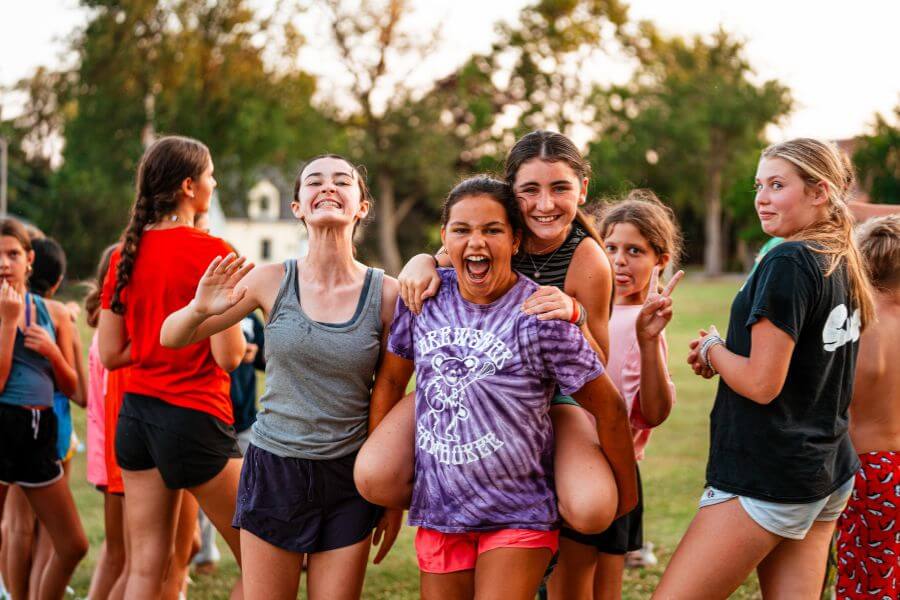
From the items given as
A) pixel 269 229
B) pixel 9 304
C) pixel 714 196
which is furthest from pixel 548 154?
pixel 269 229

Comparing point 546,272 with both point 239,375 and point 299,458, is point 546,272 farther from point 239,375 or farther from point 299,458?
point 239,375

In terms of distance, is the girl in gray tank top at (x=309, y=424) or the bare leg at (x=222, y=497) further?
the bare leg at (x=222, y=497)

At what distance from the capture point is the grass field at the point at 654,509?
555cm

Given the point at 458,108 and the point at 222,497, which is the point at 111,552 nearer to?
the point at 222,497

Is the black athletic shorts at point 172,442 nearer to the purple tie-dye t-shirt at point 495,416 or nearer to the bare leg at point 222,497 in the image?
the bare leg at point 222,497

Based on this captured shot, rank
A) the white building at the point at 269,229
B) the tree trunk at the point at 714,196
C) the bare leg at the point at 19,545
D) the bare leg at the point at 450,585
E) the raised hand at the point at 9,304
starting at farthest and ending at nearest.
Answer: the white building at the point at 269,229
the tree trunk at the point at 714,196
the bare leg at the point at 19,545
the raised hand at the point at 9,304
the bare leg at the point at 450,585

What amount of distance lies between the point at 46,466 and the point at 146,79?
30.6 metres

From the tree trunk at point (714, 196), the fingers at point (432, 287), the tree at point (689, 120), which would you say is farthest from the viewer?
the tree trunk at point (714, 196)

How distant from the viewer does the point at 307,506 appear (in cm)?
317

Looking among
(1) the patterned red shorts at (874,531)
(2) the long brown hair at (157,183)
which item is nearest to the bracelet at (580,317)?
(1) the patterned red shorts at (874,531)

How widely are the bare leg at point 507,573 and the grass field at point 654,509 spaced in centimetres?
69

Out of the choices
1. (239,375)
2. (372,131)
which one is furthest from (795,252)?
(372,131)

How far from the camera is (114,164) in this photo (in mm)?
34406

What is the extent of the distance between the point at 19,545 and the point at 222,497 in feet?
5.93
